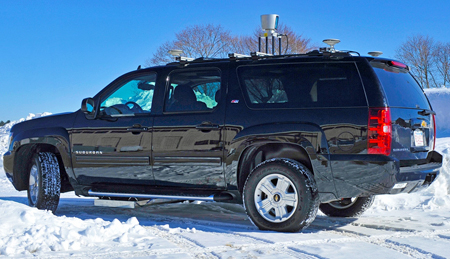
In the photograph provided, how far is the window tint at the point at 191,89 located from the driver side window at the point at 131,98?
0.84ft

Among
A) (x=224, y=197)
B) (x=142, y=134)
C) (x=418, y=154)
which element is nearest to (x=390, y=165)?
(x=418, y=154)

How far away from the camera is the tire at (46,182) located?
6980 mm

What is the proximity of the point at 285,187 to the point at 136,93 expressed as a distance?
221 cm

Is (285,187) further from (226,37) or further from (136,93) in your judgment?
(226,37)

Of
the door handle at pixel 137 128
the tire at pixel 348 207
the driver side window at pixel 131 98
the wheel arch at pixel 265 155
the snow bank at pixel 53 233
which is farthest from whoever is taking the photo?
the tire at pixel 348 207

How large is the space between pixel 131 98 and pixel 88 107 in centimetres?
52

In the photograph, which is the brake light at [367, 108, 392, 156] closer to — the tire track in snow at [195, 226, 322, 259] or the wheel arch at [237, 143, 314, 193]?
the wheel arch at [237, 143, 314, 193]

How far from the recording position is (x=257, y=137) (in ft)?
18.7

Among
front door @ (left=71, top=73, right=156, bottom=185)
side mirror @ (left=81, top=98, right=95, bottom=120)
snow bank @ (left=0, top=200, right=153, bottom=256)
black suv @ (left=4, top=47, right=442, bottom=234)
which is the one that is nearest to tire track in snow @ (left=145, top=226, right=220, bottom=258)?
snow bank @ (left=0, top=200, right=153, bottom=256)

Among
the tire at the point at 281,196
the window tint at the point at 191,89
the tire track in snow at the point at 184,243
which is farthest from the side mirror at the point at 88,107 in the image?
the tire at the point at 281,196

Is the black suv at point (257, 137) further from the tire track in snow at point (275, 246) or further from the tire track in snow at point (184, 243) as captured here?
the tire track in snow at point (184, 243)

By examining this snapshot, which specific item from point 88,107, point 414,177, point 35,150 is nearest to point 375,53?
point 414,177

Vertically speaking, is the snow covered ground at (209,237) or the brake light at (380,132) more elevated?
the brake light at (380,132)

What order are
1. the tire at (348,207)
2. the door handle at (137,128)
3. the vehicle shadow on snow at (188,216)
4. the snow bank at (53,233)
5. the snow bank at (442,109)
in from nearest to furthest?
the snow bank at (53,233) < the vehicle shadow on snow at (188,216) < the door handle at (137,128) < the tire at (348,207) < the snow bank at (442,109)
